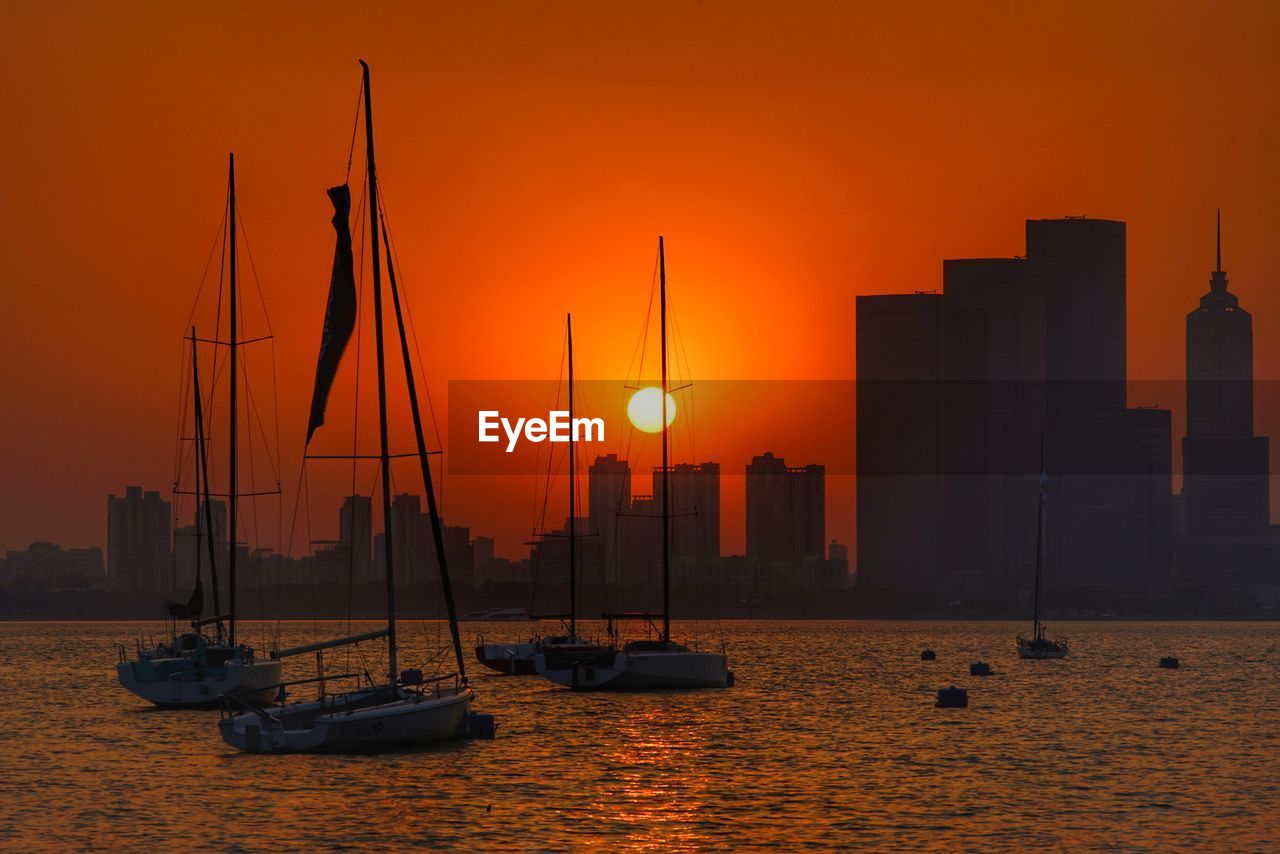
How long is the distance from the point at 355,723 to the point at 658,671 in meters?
39.2

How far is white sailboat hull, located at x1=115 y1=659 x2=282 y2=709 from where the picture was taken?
8119 centimetres

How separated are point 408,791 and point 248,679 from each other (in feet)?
79.0

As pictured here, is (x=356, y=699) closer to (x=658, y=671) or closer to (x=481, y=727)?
(x=481, y=727)

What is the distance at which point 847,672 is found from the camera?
161250mm

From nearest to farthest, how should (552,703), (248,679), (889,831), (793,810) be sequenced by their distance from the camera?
(889,831) → (793,810) → (248,679) → (552,703)

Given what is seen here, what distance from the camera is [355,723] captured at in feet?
198

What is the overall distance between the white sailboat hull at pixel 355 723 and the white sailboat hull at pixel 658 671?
109 feet

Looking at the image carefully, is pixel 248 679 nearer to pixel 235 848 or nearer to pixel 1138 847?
pixel 235 848

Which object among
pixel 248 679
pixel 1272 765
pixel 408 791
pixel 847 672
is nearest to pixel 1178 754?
pixel 1272 765

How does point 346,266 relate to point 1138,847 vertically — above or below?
above

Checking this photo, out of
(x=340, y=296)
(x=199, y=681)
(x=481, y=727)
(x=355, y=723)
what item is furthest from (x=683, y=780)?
(x=199, y=681)

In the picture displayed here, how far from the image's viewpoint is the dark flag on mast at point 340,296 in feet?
193

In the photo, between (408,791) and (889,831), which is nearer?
(889,831)

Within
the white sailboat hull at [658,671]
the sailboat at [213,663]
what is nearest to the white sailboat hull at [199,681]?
the sailboat at [213,663]
